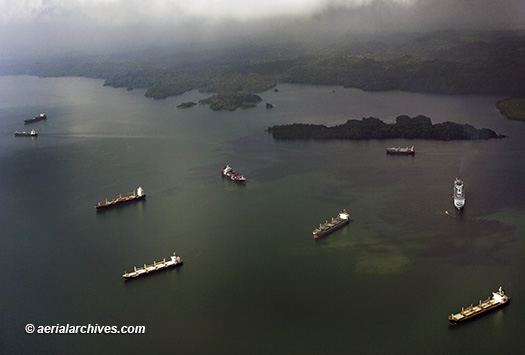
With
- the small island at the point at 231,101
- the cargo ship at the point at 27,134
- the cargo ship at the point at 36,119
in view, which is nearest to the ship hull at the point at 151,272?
the cargo ship at the point at 27,134

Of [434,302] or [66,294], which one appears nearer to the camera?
[434,302]

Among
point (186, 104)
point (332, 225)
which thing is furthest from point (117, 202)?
point (186, 104)

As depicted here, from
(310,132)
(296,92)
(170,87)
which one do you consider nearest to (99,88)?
(170,87)

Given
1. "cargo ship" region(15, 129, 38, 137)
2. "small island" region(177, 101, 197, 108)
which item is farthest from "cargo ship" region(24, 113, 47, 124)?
"small island" region(177, 101, 197, 108)

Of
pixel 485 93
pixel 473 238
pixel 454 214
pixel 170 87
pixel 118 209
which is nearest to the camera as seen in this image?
pixel 473 238

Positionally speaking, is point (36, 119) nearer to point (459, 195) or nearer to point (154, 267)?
point (154, 267)

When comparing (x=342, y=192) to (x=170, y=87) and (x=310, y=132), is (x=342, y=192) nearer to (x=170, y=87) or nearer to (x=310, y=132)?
(x=310, y=132)
